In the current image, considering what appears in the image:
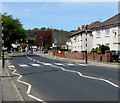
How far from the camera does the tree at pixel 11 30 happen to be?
172 ft

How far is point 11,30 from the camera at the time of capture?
5284cm

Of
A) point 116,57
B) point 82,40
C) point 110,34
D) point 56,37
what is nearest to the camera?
point 116,57

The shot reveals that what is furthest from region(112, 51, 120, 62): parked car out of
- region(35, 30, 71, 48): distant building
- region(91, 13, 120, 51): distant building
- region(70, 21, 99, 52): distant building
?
region(35, 30, 71, 48): distant building

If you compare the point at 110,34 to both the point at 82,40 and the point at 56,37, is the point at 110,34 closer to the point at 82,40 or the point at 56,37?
the point at 82,40

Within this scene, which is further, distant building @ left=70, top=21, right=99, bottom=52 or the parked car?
distant building @ left=70, top=21, right=99, bottom=52

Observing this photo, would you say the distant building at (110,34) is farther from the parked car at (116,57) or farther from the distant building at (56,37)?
the distant building at (56,37)

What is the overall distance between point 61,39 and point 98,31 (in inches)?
2432

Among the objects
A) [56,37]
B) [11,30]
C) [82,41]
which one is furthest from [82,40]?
[56,37]

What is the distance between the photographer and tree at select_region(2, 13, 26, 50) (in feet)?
172

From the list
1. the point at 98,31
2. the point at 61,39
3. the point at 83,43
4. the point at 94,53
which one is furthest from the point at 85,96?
the point at 61,39

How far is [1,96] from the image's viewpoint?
27.8 ft

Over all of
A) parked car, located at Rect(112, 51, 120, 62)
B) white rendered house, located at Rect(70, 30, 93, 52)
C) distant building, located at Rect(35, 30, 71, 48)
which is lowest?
parked car, located at Rect(112, 51, 120, 62)

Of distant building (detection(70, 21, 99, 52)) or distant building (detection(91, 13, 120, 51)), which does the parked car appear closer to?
distant building (detection(91, 13, 120, 51))

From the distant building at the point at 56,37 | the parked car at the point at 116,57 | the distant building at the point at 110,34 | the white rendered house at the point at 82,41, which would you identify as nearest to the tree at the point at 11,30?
the white rendered house at the point at 82,41
